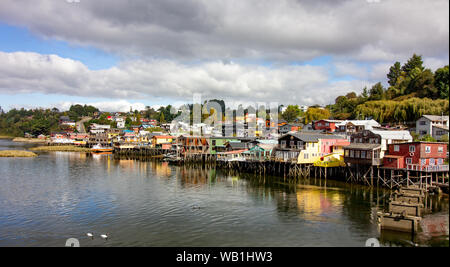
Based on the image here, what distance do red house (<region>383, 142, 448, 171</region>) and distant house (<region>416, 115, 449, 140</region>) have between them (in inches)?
665

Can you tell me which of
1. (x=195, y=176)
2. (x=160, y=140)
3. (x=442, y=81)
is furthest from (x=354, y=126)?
(x=160, y=140)

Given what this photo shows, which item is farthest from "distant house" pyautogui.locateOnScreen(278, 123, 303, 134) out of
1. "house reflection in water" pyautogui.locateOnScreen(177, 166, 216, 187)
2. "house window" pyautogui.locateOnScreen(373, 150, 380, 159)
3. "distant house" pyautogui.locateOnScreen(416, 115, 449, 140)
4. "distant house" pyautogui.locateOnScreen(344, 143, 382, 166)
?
"house window" pyautogui.locateOnScreen(373, 150, 380, 159)

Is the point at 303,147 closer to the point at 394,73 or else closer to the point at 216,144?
the point at 216,144

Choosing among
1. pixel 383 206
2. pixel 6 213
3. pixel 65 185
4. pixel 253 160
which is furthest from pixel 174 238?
pixel 253 160

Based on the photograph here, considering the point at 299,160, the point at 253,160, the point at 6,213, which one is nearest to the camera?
the point at 6,213

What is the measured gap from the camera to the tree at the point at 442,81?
60.7m

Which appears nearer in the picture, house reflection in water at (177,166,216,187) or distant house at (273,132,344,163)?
house reflection in water at (177,166,216,187)

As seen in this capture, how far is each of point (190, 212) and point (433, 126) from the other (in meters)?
44.2

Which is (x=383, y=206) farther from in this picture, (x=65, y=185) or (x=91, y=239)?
(x=65, y=185)

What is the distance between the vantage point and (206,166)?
204 feet

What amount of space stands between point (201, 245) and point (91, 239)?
7.68 m

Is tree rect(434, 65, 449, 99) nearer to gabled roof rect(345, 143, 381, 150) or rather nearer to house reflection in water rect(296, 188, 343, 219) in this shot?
gabled roof rect(345, 143, 381, 150)

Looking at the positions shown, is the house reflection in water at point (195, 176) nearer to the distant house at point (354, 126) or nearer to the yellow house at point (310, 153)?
the yellow house at point (310, 153)

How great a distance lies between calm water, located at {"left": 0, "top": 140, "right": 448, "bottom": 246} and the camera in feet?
70.4
